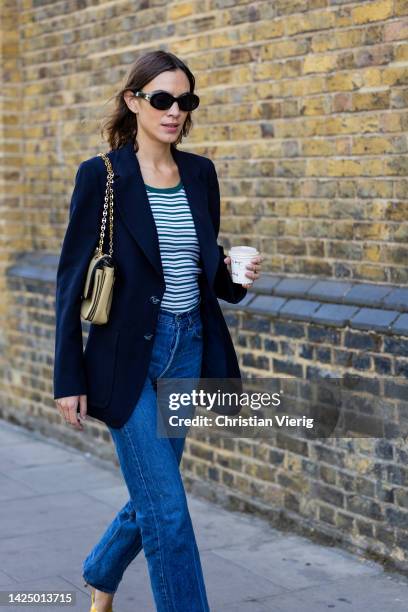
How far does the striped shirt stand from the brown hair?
0.78 ft

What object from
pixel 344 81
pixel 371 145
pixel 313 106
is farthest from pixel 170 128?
pixel 313 106

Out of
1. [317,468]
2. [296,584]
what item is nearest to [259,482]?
[317,468]

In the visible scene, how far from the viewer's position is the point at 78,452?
791 cm

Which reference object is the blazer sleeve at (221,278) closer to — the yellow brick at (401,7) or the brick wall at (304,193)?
the brick wall at (304,193)

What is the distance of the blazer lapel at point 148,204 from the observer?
4062 millimetres

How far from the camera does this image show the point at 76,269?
4090 mm

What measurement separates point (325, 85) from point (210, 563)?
7.59 feet

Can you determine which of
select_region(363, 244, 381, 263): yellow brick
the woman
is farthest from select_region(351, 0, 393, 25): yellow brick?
the woman

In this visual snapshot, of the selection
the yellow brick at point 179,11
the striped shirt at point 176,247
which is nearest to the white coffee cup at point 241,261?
the striped shirt at point 176,247

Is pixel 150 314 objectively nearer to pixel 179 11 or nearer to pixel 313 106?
pixel 313 106

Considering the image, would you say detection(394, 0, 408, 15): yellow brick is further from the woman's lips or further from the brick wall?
the woman's lips

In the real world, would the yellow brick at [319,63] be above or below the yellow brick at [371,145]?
above

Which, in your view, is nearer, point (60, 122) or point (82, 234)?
point (82, 234)

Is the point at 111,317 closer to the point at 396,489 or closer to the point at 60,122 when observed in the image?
the point at 396,489
